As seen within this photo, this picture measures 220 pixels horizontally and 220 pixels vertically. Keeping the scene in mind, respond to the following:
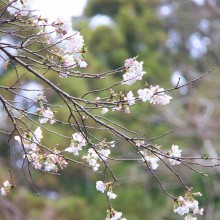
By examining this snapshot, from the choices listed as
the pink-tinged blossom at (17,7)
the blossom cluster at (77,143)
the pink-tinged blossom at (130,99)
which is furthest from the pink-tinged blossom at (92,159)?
the pink-tinged blossom at (17,7)

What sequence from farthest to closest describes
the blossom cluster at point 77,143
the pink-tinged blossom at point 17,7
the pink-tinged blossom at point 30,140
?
the blossom cluster at point 77,143 → the pink-tinged blossom at point 30,140 → the pink-tinged blossom at point 17,7

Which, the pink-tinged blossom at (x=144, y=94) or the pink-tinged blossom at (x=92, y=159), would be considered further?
the pink-tinged blossom at (x=92, y=159)

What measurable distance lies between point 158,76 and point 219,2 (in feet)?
16.8

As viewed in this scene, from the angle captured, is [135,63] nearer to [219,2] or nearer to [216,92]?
[216,92]

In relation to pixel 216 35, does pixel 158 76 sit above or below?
below

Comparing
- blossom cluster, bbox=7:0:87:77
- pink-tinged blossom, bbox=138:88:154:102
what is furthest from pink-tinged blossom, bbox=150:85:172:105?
blossom cluster, bbox=7:0:87:77

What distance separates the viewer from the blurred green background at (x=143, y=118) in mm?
8625

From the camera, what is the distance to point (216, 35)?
14352 millimetres

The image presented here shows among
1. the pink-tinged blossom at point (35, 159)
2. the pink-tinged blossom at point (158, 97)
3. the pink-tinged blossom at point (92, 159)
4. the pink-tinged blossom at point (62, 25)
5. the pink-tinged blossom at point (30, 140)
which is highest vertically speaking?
the pink-tinged blossom at point (62, 25)

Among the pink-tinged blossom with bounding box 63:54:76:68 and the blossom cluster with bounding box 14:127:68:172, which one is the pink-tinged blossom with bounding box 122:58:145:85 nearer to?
the pink-tinged blossom with bounding box 63:54:76:68

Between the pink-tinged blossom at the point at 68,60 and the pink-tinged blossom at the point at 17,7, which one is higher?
the pink-tinged blossom at the point at 17,7

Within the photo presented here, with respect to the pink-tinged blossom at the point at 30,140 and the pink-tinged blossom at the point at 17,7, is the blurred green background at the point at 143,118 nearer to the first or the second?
the pink-tinged blossom at the point at 30,140

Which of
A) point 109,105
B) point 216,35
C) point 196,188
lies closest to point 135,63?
point 109,105

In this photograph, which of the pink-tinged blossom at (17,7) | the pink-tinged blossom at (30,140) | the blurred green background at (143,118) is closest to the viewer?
the pink-tinged blossom at (17,7)
